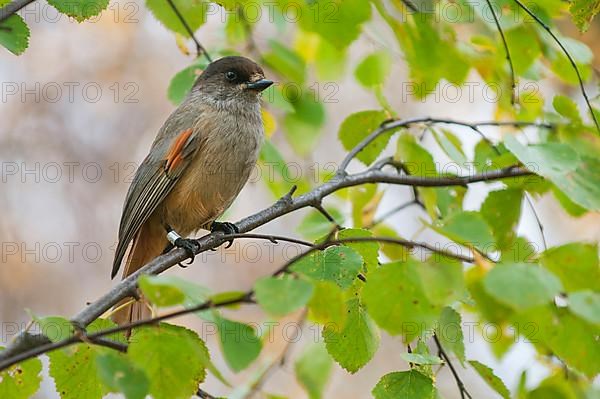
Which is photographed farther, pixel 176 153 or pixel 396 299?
pixel 176 153

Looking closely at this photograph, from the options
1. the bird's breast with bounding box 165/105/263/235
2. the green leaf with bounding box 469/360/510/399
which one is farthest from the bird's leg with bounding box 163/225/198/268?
the green leaf with bounding box 469/360/510/399

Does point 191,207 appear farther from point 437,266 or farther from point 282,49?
point 437,266

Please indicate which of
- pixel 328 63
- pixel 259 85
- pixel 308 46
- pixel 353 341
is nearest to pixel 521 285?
pixel 353 341

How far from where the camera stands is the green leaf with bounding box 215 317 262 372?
180 cm

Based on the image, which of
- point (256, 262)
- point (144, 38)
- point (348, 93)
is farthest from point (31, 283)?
point (348, 93)

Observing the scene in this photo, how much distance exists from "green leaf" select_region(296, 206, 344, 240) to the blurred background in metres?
4.90

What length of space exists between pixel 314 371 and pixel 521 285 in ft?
6.08

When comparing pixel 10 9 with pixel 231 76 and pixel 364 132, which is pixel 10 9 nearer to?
pixel 364 132

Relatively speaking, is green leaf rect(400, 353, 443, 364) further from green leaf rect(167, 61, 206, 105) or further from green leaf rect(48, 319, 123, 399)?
green leaf rect(167, 61, 206, 105)

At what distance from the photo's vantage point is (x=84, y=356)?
204 centimetres

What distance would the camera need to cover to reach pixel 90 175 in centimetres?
877

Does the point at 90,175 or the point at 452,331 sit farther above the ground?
the point at 90,175

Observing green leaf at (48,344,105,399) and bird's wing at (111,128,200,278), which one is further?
bird's wing at (111,128,200,278)

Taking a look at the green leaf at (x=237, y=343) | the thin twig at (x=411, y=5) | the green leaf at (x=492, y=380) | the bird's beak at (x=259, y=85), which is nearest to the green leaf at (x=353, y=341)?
the green leaf at (x=492, y=380)
